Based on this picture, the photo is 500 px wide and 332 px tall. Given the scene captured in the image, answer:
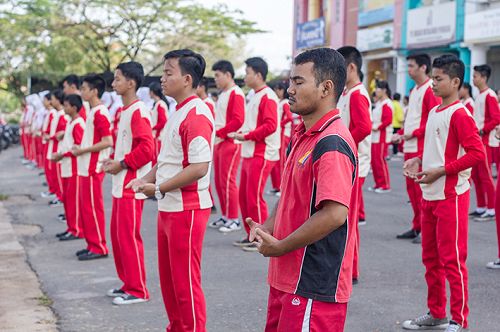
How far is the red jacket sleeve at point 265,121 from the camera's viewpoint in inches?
346

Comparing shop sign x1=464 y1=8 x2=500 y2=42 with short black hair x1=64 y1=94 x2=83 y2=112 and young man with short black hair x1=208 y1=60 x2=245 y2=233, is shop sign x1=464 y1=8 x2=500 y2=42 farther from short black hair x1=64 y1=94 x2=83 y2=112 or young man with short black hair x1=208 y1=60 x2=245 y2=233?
short black hair x1=64 y1=94 x2=83 y2=112

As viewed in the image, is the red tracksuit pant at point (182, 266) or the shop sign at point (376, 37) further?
the shop sign at point (376, 37)

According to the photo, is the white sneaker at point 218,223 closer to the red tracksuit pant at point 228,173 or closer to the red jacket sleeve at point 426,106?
the red tracksuit pant at point 228,173

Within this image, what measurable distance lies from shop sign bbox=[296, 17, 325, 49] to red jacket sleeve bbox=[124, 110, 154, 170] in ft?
103

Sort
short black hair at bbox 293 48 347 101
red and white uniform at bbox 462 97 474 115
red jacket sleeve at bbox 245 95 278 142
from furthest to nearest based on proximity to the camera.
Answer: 1. red and white uniform at bbox 462 97 474 115
2. red jacket sleeve at bbox 245 95 278 142
3. short black hair at bbox 293 48 347 101

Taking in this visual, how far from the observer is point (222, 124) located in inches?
394

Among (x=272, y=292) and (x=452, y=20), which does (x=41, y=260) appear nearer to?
(x=272, y=292)

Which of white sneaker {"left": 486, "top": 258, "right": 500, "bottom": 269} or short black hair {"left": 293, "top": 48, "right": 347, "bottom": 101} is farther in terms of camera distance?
white sneaker {"left": 486, "top": 258, "right": 500, "bottom": 269}

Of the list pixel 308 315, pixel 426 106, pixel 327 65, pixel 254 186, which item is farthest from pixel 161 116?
pixel 308 315

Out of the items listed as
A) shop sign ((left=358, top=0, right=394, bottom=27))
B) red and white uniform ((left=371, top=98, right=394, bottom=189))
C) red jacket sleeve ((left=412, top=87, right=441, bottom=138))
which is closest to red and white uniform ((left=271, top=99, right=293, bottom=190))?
red and white uniform ((left=371, top=98, right=394, bottom=189))

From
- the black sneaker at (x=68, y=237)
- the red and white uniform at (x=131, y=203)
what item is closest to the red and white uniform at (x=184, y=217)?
the red and white uniform at (x=131, y=203)

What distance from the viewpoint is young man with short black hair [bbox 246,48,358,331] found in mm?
3248

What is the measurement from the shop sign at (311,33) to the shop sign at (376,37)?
13.8ft

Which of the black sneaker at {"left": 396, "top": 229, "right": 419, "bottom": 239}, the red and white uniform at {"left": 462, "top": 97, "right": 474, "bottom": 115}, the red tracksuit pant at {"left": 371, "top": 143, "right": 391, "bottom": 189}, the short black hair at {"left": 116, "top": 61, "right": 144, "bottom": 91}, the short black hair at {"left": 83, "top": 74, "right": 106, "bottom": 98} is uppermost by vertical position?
the short black hair at {"left": 116, "top": 61, "right": 144, "bottom": 91}
